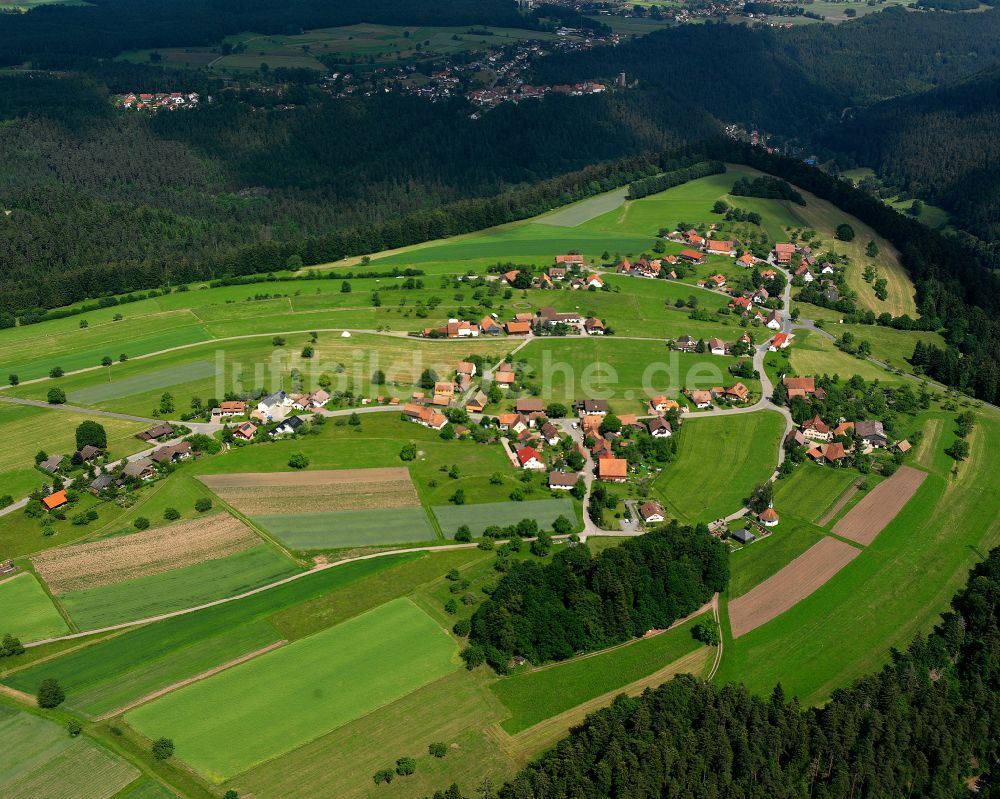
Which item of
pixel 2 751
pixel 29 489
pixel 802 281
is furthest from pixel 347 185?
pixel 2 751

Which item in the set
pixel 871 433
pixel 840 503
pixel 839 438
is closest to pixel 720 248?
pixel 871 433

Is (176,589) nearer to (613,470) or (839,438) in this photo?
(613,470)

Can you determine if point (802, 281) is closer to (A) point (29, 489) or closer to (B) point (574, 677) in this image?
(B) point (574, 677)

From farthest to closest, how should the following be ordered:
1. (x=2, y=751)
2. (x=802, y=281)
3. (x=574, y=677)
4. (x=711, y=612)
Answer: (x=802, y=281) → (x=711, y=612) → (x=574, y=677) → (x=2, y=751)

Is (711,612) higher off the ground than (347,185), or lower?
lower

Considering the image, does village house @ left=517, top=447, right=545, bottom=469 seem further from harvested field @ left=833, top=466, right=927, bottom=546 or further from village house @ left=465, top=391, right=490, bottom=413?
harvested field @ left=833, top=466, right=927, bottom=546

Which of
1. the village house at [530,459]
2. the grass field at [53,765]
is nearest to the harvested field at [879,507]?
the village house at [530,459]
